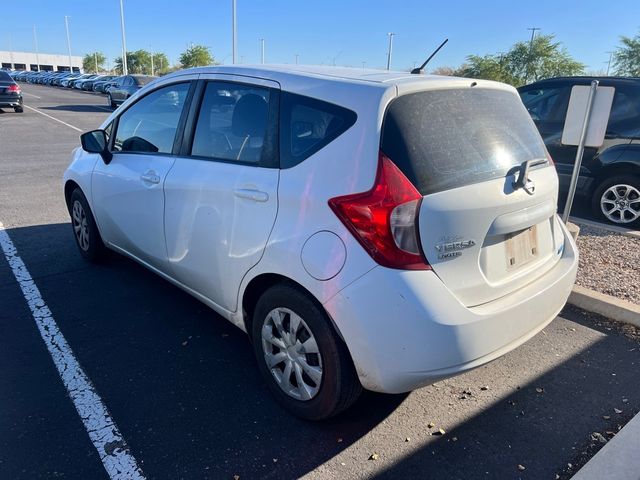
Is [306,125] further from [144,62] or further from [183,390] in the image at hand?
[144,62]

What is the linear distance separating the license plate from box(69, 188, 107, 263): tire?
3.58 metres

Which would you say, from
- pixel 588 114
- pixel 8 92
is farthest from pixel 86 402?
pixel 8 92

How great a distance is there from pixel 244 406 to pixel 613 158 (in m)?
5.78

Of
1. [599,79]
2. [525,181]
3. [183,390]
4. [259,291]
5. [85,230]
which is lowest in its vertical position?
[183,390]

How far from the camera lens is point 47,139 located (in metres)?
13.7

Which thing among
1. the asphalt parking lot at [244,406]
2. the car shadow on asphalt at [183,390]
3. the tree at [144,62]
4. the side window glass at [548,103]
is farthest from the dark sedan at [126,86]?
the tree at [144,62]

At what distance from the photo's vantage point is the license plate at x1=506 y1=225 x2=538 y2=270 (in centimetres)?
253

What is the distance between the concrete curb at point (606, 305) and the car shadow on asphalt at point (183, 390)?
6.94ft

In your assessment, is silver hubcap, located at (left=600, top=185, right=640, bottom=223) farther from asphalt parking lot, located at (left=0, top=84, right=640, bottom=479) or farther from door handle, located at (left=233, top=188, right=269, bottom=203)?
door handle, located at (left=233, top=188, right=269, bottom=203)

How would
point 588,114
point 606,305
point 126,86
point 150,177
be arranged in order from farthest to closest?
point 126,86
point 588,114
point 606,305
point 150,177

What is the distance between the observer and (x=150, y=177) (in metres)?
3.50

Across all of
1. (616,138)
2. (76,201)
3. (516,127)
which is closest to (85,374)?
(76,201)

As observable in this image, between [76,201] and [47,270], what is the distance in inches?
27.3

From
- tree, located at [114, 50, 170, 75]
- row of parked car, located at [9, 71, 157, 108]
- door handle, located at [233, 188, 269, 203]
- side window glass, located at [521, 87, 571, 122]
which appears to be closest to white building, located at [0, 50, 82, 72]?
tree, located at [114, 50, 170, 75]
